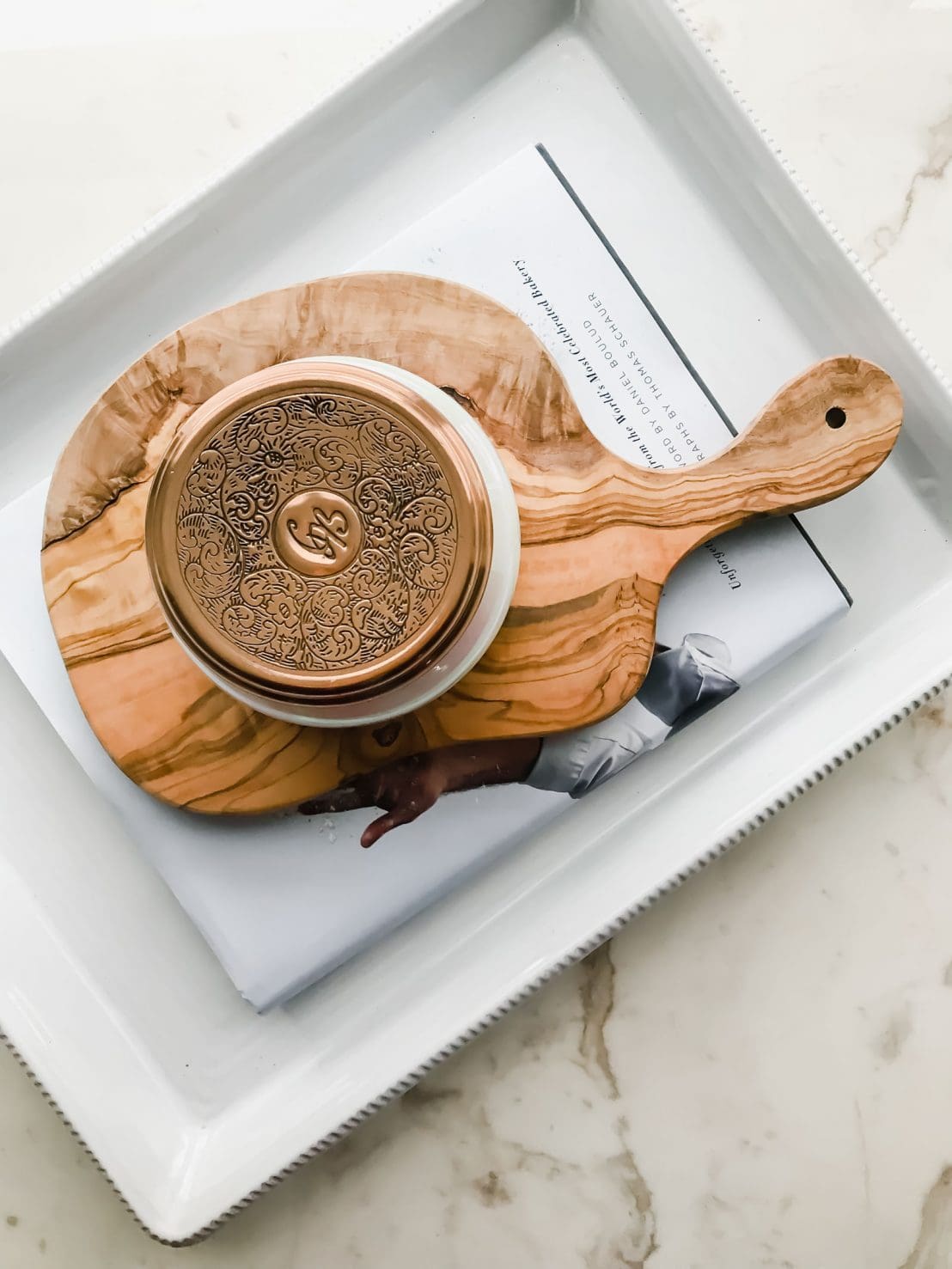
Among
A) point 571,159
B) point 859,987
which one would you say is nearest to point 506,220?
point 571,159

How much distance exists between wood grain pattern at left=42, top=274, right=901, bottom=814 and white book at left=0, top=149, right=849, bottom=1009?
0.03 metres

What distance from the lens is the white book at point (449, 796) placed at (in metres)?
0.50

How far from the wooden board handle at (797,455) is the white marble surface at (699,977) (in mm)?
133

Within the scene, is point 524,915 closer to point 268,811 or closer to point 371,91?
point 268,811

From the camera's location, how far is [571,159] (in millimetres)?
546

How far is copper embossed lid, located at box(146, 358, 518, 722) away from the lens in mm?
400

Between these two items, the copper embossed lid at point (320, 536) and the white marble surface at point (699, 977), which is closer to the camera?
the copper embossed lid at point (320, 536)

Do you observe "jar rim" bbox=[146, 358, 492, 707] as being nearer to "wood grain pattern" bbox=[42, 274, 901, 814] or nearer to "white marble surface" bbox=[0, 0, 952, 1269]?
"wood grain pattern" bbox=[42, 274, 901, 814]

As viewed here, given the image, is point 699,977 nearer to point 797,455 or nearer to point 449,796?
point 449,796

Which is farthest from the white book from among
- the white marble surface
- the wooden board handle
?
the white marble surface

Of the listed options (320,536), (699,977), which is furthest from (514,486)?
(699,977)

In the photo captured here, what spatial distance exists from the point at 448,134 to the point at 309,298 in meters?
0.15

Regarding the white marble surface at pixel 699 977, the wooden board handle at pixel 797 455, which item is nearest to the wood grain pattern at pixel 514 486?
the wooden board handle at pixel 797 455

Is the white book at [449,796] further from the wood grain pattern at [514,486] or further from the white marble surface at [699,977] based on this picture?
the white marble surface at [699,977]
